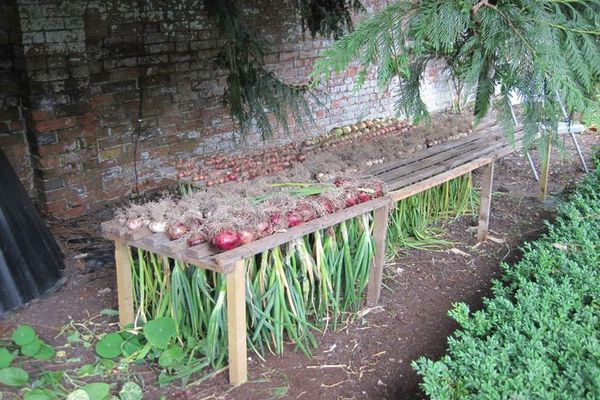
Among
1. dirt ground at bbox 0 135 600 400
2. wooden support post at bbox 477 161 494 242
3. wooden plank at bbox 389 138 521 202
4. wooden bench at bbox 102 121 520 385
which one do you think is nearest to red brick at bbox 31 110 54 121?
dirt ground at bbox 0 135 600 400

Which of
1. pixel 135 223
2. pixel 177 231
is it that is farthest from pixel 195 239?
pixel 135 223

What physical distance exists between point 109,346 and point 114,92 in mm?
2726

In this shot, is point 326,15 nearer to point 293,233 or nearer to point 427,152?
point 427,152

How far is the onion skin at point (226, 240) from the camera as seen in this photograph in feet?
8.82

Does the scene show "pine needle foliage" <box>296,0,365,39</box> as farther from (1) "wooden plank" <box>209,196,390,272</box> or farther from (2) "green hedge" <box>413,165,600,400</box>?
(2) "green hedge" <box>413,165,600,400</box>

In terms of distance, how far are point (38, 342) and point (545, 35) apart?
105 inches

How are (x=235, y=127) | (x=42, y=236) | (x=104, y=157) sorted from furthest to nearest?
(x=235, y=127)
(x=104, y=157)
(x=42, y=236)

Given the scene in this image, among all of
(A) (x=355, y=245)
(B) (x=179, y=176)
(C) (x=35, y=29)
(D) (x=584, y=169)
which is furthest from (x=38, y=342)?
(D) (x=584, y=169)

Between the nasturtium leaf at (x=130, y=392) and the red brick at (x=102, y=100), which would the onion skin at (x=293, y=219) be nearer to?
the nasturtium leaf at (x=130, y=392)

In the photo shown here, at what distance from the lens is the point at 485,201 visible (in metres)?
4.68

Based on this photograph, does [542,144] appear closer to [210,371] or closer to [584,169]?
[210,371]

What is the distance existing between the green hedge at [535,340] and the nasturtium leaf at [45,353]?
1.82 metres

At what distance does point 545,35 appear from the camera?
2014 millimetres

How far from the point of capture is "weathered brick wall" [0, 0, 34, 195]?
4.32 metres
